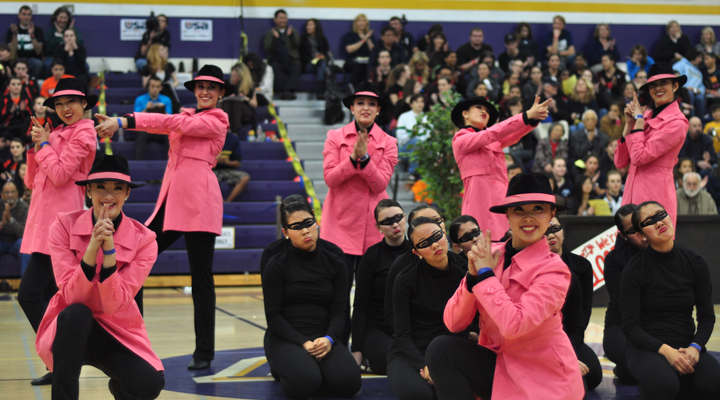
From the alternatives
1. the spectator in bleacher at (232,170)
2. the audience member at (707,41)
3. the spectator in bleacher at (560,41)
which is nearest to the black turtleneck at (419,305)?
the spectator in bleacher at (232,170)

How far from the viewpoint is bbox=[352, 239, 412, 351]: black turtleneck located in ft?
15.3

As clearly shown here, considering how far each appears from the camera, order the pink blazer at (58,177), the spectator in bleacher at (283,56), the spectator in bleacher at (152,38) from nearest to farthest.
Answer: the pink blazer at (58,177) → the spectator in bleacher at (152,38) → the spectator in bleacher at (283,56)

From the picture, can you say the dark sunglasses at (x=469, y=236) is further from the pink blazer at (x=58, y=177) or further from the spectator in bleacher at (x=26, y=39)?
the spectator in bleacher at (x=26, y=39)

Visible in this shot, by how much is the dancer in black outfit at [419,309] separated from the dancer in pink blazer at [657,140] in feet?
5.39

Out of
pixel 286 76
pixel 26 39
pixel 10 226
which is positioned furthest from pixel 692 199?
pixel 26 39

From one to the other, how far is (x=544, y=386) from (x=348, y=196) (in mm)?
2360

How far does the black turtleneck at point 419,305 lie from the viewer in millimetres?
4039

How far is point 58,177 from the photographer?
14.5 feet

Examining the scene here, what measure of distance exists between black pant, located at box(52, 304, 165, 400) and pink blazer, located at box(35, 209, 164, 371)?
0.16 ft

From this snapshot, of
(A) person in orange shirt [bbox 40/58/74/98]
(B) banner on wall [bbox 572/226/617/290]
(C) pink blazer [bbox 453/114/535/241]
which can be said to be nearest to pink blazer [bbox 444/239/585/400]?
(C) pink blazer [bbox 453/114/535/241]

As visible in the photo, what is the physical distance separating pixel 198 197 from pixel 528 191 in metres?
2.38

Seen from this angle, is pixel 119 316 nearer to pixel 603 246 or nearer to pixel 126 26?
pixel 603 246

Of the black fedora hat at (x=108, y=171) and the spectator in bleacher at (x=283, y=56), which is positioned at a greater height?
the spectator in bleacher at (x=283, y=56)

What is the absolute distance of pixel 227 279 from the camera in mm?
9281
